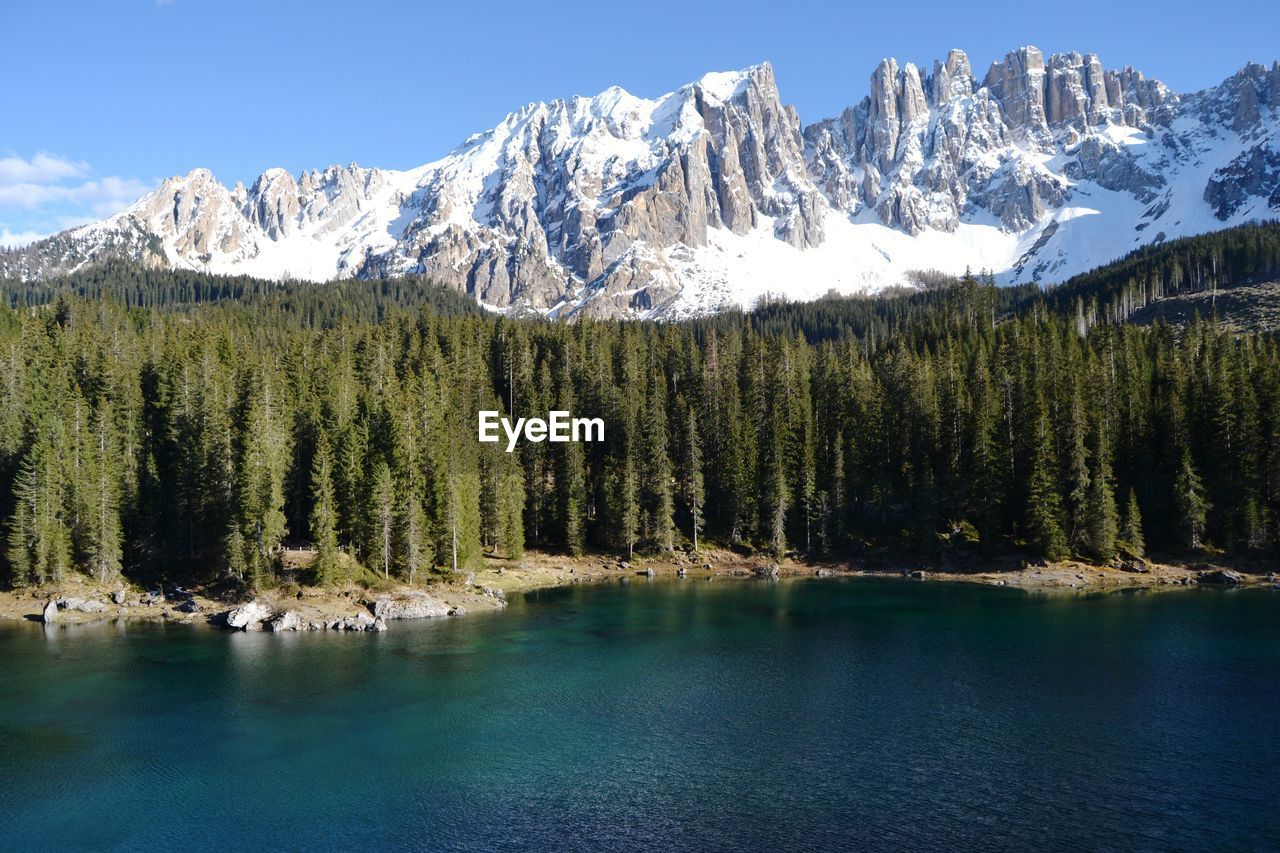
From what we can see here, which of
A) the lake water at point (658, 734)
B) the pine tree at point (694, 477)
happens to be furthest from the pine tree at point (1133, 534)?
the pine tree at point (694, 477)

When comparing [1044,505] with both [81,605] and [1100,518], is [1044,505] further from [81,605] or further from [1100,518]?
[81,605]

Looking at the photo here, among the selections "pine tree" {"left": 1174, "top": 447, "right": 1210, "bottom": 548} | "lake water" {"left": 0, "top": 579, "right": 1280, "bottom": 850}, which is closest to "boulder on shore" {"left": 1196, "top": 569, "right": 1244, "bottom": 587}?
"pine tree" {"left": 1174, "top": 447, "right": 1210, "bottom": 548}

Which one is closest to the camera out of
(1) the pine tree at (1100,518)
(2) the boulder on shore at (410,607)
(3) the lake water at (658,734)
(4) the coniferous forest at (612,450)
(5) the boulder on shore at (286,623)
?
(3) the lake water at (658,734)

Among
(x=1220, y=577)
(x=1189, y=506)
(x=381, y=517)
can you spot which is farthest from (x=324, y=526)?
(x=1189, y=506)

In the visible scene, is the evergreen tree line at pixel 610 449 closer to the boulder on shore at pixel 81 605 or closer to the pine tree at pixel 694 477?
the pine tree at pixel 694 477

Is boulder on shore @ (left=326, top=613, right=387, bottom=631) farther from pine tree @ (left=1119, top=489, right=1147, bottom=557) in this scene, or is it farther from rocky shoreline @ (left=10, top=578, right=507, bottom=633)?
pine tree @ (left=1119, top=489, right=1147, bottom=557)

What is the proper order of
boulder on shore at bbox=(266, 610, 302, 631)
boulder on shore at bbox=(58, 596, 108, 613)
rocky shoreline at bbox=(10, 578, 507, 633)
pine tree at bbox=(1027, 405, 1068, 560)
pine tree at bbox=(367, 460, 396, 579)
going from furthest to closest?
1. pine tree at bbox=(1027, 405, 1068, 560)
2. pine tree at bbox=(367, 460, 396, 579)
3. boulder on shore at bbox=(58, 596, 108, 613)
4. rocky shoreline at bbox=(10, 578, 507, 633)
5. boulder on shore at bbox=(266, 610, 302, 631)

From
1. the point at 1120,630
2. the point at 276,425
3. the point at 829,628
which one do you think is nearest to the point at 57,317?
the point at 276,425
